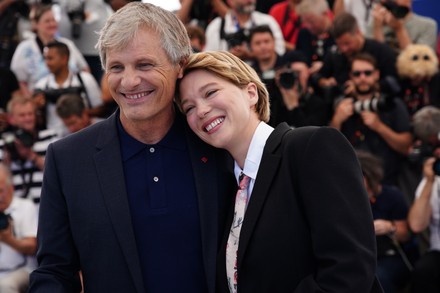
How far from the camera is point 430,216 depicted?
616cm

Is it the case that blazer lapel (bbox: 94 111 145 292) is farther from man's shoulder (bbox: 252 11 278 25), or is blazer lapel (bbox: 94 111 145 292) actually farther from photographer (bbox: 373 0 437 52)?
photographer (bbox: 373 0 437 52)

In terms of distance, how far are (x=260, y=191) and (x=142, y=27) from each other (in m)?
0.67

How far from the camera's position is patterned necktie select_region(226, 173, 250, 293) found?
111 inches

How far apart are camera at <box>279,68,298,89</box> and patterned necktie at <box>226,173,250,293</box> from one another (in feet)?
13.0

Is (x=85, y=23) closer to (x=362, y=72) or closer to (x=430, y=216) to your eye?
(x=362, y=72)

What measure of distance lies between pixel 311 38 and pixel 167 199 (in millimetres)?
5441

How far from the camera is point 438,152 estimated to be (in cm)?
603

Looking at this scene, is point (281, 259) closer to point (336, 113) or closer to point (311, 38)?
point (336, 113)

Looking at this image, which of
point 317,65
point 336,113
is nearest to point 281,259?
point 336,113

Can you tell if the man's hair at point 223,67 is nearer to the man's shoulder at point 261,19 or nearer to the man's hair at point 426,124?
the man's hair at point 426,124

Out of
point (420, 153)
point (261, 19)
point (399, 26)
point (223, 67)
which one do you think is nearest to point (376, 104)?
point (420, 153)

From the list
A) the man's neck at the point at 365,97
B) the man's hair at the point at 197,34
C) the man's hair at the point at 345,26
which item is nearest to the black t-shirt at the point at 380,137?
the man's neck at the point at 365,97

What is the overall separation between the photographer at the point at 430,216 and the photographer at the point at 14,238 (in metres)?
2.68

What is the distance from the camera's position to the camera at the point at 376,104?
6555 mm
